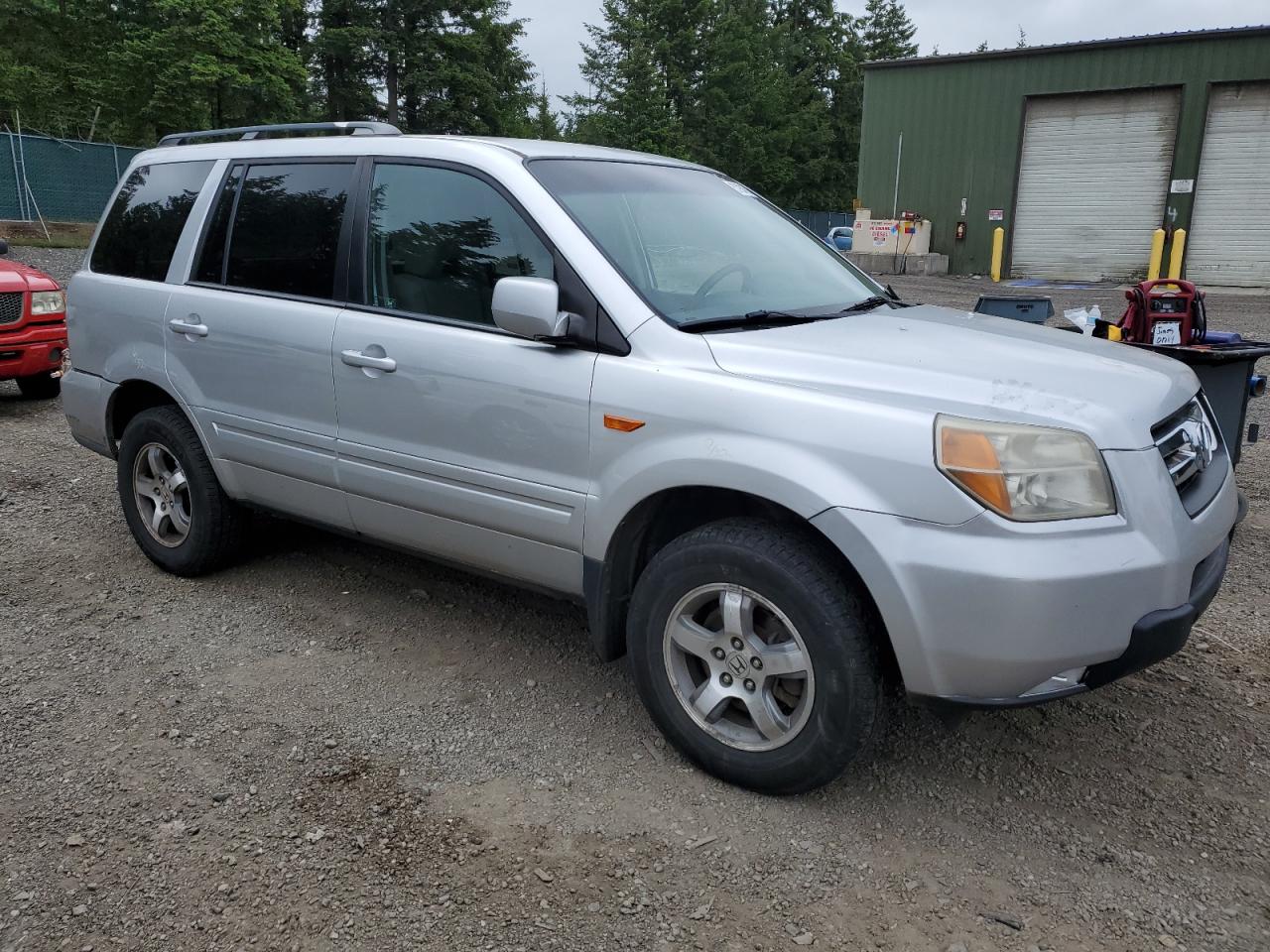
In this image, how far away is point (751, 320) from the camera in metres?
3.20

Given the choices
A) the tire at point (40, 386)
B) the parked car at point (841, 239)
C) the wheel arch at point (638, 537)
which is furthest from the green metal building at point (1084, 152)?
the wheel arch at point (638, 537)

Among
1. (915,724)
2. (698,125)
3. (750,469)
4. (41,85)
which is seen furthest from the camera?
(698,125)

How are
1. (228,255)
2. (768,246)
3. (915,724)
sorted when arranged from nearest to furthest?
1. (915,724)
2. (768,246)
3. (228,255)

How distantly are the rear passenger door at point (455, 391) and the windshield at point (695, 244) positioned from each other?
8.8 inches

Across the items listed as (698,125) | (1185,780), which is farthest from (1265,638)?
(698,125)

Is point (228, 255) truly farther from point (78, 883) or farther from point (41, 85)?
point (41, 85)

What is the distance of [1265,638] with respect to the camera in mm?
3963

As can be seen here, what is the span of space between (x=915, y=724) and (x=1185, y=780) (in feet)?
2.61

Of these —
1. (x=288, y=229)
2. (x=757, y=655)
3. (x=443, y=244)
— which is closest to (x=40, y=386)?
(x=288, y=229)

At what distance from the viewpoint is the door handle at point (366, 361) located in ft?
11.4

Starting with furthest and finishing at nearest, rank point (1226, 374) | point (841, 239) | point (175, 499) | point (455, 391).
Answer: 1. point (841, 239)
2. point (1226, 374)
3. point (175, 499)
4. point (455, 391)

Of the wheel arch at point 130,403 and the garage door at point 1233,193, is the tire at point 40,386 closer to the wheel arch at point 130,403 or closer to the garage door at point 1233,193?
the wheel arch at point 130,403

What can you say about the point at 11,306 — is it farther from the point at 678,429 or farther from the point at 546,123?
the point at 546,123

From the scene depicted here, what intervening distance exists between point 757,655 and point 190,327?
281 centimetres
